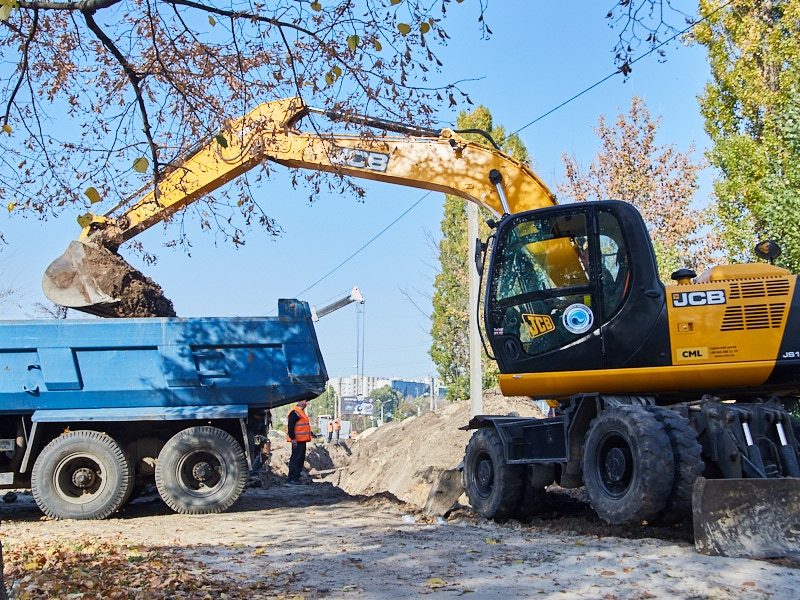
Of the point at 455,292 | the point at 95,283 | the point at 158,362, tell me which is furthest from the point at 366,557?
the point at 455,292

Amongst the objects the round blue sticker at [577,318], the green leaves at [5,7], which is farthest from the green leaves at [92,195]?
the round blue sticker at [577,318]

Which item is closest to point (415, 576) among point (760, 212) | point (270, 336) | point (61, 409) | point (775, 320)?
point (775, 320)

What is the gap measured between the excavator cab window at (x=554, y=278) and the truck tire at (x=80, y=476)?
5.02 m

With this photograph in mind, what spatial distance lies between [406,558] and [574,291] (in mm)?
3155

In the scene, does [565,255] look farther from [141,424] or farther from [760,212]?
[760,212]

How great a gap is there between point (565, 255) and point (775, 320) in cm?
204

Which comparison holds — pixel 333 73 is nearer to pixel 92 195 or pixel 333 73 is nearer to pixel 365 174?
pixel 92 195

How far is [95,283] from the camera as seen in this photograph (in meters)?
10.7

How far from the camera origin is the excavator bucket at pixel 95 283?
10.6 m

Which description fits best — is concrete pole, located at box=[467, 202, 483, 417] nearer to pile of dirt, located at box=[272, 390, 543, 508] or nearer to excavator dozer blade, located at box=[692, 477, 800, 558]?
pile of dirt, located at box=[272, 390, 543, 508]

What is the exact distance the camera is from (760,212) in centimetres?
1627

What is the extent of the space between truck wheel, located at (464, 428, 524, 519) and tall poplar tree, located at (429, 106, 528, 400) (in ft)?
65.9

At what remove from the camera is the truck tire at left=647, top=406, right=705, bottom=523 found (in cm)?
691

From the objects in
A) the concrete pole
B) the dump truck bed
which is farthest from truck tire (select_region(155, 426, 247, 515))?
the concrete pole
